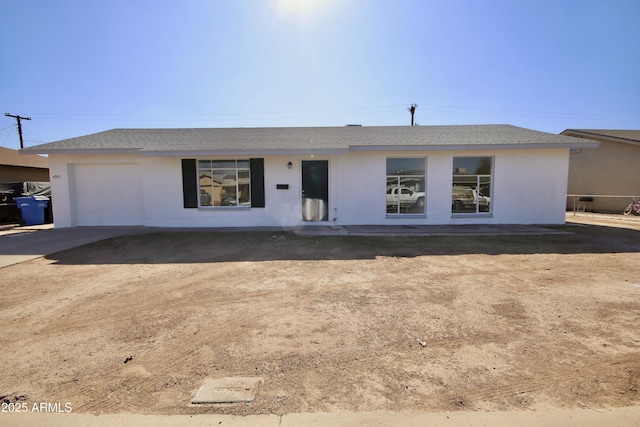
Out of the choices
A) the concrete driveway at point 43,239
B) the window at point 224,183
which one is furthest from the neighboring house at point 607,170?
the concrete driveway at point 43,239

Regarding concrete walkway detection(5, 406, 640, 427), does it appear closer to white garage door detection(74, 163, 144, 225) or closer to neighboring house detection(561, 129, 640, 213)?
white garage door detection(74, 163, 144, 225)

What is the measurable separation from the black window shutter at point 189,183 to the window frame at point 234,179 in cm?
12

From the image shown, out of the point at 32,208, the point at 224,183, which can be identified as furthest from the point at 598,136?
the point at 32,208

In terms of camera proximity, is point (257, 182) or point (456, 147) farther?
point (257, 182)

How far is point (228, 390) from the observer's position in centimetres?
261

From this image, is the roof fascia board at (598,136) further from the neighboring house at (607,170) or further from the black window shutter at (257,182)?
the black window shutter at (257,182)

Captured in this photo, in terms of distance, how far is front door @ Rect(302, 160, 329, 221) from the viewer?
461 inches

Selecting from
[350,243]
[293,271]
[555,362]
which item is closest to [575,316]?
[555,362]

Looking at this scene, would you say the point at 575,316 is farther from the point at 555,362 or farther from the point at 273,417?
the point at 273,417

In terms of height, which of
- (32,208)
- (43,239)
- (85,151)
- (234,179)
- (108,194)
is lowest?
(43,239)

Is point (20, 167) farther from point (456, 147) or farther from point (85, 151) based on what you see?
point (456, 147)

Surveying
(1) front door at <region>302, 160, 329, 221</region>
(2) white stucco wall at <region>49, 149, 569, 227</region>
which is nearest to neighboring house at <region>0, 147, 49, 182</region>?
(2) white stucco wall at <region>49, 149, 569, 227</region>

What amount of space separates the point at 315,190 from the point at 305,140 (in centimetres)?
211

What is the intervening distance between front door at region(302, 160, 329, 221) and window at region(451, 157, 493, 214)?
16.1ft
